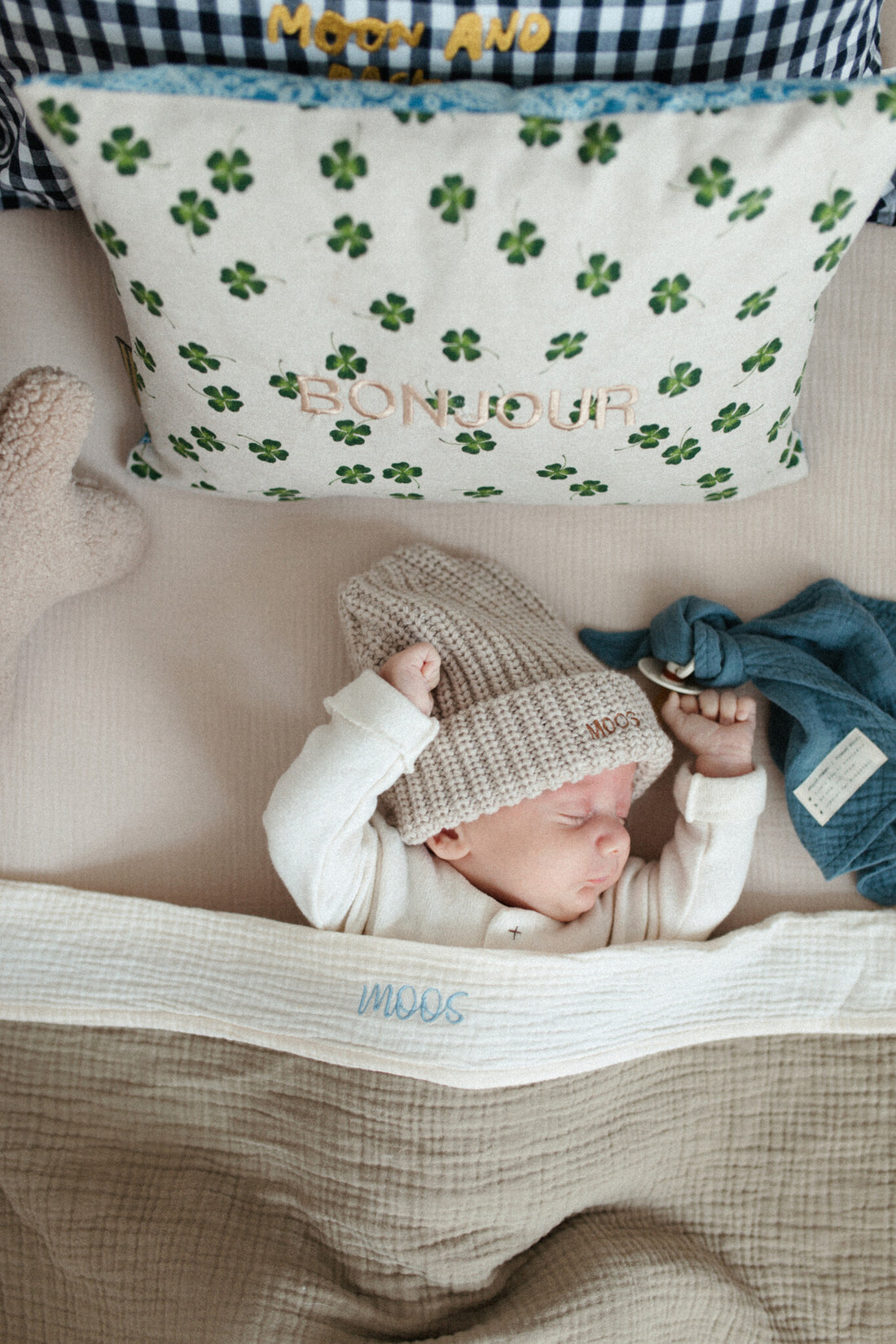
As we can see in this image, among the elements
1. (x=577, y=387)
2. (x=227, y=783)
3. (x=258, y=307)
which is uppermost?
(x=258, y=307)

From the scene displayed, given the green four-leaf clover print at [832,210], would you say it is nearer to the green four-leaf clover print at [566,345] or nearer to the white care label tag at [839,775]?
the green four-leaf clover print at [566,345]

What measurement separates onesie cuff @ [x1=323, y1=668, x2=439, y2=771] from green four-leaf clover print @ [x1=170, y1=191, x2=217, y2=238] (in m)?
0.45

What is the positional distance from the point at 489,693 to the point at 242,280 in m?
0.48

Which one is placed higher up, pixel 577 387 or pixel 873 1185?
pixel 577 387

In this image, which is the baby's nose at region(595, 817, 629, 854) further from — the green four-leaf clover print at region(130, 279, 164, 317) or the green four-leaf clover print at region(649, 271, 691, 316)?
the green four-leaf clover print at region(130, 279, 164, 317)

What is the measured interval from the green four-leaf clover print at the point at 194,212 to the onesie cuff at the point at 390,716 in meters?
0.45

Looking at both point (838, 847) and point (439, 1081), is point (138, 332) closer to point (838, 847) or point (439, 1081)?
point (439, 1081)

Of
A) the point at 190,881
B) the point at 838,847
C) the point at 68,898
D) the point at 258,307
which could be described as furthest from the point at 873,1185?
the point at 258,307

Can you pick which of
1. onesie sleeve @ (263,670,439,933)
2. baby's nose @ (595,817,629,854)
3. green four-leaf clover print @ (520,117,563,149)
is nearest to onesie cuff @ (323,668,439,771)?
onesie sleeve @ (263,670,439,933)

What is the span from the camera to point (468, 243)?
2.47ft

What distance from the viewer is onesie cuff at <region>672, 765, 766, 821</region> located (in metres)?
1.01

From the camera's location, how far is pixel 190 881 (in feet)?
3.54

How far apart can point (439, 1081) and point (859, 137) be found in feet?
3.03

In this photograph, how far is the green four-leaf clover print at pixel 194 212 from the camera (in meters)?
0.74
